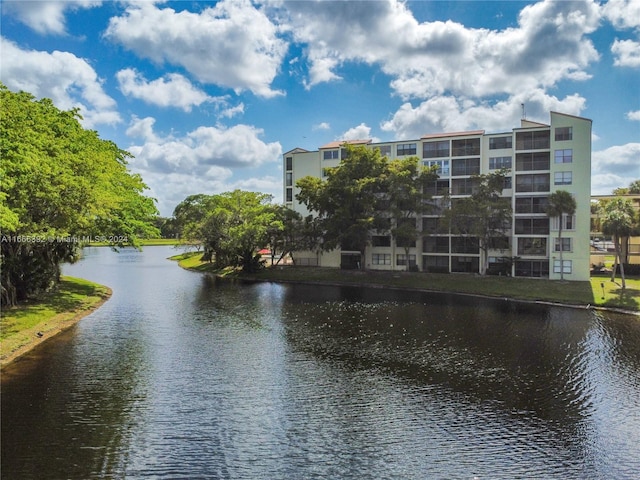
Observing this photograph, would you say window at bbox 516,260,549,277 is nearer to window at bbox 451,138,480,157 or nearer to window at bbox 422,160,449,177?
window at bbox 422,160,449,177

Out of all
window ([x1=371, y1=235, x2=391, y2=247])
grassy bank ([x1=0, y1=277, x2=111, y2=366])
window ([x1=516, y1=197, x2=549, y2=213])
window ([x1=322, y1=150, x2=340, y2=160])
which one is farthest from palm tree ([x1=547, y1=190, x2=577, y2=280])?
grassy bank ([x1=0, y1=277, x2=111, y2=366])

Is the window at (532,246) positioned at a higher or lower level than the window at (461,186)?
lower

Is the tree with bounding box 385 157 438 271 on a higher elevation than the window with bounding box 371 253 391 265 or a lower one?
higher

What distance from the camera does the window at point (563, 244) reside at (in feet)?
182

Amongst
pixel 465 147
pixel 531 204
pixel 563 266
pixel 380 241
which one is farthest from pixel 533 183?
pixel 380 241

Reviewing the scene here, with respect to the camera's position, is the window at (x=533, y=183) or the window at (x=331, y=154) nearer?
the window at (x=533, y=183)

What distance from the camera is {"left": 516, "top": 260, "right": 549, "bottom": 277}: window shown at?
189ft

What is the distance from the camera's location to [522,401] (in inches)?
821

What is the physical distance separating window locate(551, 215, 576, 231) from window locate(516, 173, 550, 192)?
4162 millimetres

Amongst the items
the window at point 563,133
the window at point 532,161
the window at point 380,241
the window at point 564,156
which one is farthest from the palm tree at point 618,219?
the window at point 380,241

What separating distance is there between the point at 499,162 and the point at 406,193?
13.8 meters

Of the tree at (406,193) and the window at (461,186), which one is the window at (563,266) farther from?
the tree at (406,193)

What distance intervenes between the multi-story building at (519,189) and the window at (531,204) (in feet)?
0.39

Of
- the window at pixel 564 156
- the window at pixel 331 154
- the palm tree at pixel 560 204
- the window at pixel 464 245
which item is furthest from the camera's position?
the window at pixel 331 154
